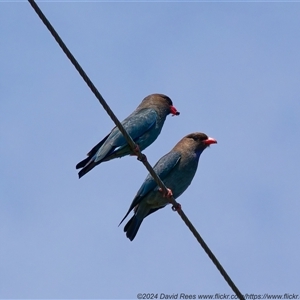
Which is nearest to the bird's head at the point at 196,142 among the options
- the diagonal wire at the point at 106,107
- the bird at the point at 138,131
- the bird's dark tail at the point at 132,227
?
the bird at the point at 138,131

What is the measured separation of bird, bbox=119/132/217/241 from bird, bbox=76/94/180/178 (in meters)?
0.44

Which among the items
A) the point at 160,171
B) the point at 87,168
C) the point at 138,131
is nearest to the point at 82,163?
the point at 87,168

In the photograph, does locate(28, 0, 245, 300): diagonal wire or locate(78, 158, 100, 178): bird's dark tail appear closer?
locate(28, 0, 245, 300): diagonal wire

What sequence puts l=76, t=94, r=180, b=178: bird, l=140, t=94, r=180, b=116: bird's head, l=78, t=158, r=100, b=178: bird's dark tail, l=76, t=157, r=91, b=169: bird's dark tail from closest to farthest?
l=78, t=158, r=100, b=178: bird's dark tail → l=76, t=157, r=91, b=169: bird's dark tail → l=76, t=94, r=180, b=178: bird → l=140, t=94, r=180, b=116: bird's head

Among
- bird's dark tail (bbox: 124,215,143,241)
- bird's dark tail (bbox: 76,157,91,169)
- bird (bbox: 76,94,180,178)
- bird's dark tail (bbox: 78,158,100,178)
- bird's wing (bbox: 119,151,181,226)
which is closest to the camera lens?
bird's dark tail (bbox: 78,158,100,178)

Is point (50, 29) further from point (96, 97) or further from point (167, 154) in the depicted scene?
point (167, 154)

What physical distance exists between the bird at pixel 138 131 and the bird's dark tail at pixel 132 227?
95cm

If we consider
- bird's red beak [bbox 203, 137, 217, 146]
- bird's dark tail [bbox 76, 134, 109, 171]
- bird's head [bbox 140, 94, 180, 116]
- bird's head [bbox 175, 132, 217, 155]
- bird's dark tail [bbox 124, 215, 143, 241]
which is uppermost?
bird's dark tail [bbox 76, 134, 109, 171]

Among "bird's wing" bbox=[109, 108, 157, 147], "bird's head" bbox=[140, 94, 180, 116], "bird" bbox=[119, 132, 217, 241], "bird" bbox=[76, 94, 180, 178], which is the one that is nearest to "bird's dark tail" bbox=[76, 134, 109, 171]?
"bird" bbox=[76, 94, 180, 178]

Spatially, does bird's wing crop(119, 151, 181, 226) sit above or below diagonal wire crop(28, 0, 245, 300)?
below

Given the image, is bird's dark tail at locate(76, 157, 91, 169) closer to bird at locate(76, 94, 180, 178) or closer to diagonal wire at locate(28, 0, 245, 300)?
Result: bird at locate(76, 94, 180, 178)

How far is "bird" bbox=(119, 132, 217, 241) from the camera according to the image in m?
10.1

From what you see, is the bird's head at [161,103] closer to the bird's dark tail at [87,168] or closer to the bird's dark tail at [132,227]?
the bird's dark tail at [132,227]

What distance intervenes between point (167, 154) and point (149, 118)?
729 millimetres
